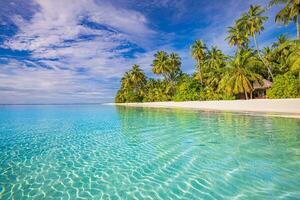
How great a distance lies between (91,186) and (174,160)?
2.43m

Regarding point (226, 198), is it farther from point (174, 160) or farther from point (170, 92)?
point (170, 92)

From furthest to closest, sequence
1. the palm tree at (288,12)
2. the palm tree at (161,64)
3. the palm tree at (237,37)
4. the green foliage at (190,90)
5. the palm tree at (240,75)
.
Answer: the palm tree at (161,64) < the green foliage at (190,90) < the palm tree at (237,37) < the palm tree at (240,75) < the palm tree at (288,12)

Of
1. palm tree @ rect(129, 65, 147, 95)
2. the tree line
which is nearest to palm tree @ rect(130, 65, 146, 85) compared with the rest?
palm tree @ rect(129, 65, 147, 95)

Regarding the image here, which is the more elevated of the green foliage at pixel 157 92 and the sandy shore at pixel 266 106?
the green foliage at pixel 157 92

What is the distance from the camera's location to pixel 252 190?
12.3 feet

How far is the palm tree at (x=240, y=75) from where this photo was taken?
85.6 ft

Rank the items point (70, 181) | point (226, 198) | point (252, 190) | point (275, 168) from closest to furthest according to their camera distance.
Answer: point (226, 198)
point (252, 190)
point (70, 181)
point (275, 168)

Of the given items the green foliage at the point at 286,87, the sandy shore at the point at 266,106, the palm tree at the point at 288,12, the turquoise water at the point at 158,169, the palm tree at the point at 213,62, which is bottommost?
the turquoise water at the point at 158,169

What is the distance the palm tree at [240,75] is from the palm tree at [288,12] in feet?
17.7

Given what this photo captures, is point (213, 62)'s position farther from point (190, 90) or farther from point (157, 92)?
point (157, 92)

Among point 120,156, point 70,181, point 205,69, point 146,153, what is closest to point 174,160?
point 146,153

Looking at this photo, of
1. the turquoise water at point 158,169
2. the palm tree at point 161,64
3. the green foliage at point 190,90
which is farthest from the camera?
the palm tree at point 161,64

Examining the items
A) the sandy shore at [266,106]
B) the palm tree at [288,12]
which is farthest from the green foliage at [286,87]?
the palm tree at [288,12]

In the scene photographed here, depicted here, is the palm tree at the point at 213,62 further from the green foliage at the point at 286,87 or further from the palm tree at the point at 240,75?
the green foliage at the point at 286,87
